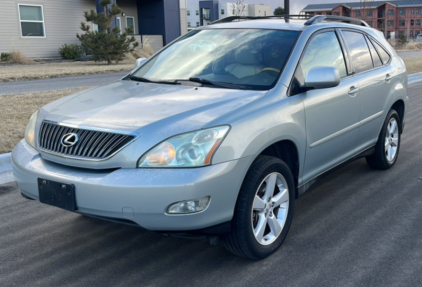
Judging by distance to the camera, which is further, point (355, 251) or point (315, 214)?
point (315, 214)

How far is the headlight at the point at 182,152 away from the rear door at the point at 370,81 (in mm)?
2367

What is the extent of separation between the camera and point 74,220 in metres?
4.55

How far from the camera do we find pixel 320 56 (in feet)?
15.1

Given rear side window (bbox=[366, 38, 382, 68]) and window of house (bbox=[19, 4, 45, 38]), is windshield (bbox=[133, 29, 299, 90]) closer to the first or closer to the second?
rear side window (bbox=[366, 38, 382, 68])

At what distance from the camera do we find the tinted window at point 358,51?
515cm

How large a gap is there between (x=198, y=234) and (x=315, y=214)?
5.73 ft

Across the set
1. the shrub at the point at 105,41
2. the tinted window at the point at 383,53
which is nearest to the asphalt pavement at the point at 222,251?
the tinted window at the point at 383,53

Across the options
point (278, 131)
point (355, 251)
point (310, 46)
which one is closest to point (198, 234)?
point (278, 131)

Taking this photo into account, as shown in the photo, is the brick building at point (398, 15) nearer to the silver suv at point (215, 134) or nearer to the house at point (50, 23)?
the house at point (50, 23)

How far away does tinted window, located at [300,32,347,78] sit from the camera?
4406 millimetres

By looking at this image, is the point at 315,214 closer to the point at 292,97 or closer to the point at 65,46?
the point at 292,97

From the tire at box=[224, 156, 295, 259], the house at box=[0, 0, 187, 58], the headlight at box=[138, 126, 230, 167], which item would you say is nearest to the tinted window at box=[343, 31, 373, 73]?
the tire at box=[224, 156, 295, 259]

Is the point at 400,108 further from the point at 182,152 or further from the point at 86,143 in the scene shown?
the point at 86,143

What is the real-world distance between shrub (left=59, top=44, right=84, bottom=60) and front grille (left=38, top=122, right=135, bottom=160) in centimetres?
2248
